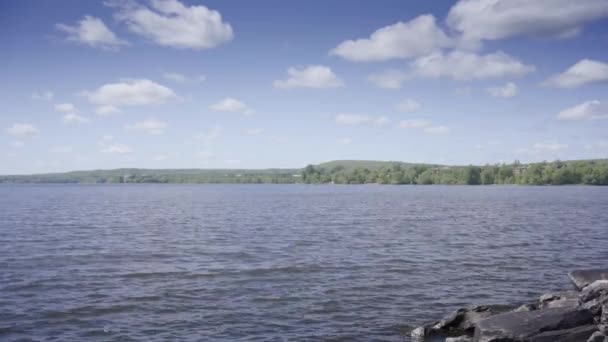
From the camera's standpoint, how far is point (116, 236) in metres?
48.1

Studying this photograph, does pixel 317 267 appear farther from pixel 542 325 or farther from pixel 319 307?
pixel 542 325

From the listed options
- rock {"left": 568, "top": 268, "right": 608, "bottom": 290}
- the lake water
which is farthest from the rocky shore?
rock {"left": 568, "top": 268, "right": 608, "bottom": 290}

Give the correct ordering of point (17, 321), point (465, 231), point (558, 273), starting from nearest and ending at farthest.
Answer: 1. point (17, 321)
2. point (558, 273)
3. point (465, 231)

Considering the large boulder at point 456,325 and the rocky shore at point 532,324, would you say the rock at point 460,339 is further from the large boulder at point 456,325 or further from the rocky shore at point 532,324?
→ the large boulder at point 456,325

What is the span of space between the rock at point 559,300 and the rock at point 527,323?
87.4 inches

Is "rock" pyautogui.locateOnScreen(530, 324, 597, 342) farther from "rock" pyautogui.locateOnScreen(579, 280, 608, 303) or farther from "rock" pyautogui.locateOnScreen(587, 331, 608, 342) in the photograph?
"rock" pyautogui.locateOnScreen(579, 280, 608, 303)

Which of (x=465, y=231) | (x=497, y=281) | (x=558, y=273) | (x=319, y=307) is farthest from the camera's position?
(x=465, y=231)

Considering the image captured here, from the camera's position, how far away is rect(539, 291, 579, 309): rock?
2073cm

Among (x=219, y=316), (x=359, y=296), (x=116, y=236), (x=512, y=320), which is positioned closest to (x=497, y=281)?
(x=359, y=296)

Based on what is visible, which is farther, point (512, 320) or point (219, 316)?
point (219, 316)

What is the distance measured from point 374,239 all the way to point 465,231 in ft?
39.6

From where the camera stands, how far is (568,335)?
17.2 m

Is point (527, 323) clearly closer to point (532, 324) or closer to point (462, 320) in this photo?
point (532, 324)

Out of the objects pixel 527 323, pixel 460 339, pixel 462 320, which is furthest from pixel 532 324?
pixel 462 320
